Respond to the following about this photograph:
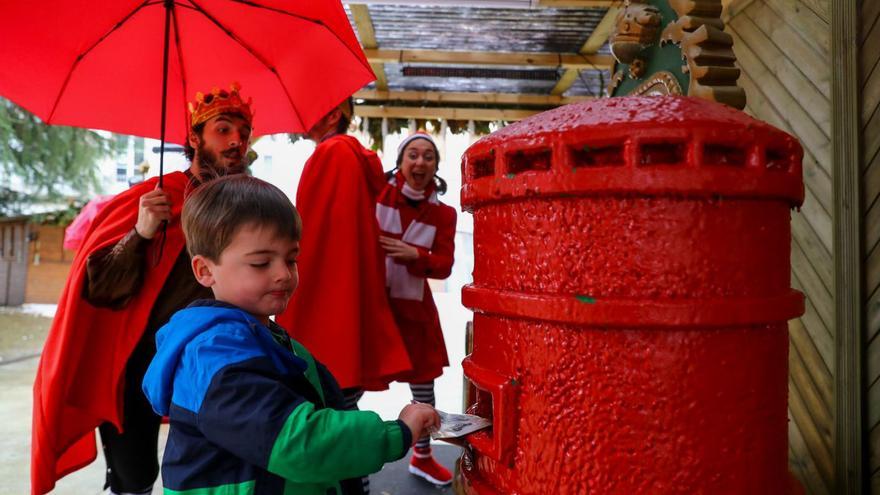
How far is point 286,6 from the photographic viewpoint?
7.80 feet

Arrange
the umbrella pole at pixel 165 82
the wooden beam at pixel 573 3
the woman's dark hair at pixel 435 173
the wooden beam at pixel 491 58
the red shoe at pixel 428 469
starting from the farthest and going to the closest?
the wooden beam at pixel 491 58
the wooden beam at pixel 573 3
the woman's dark hair at pixel 435 173
the red shoe at pixel 428 469
the umbrella pole at pixel 165 82

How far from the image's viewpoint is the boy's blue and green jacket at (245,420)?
1.08 metres

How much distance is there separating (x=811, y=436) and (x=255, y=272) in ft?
7.11

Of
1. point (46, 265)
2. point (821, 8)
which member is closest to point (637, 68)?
point (821, 8)

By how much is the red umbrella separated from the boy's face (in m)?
1.19

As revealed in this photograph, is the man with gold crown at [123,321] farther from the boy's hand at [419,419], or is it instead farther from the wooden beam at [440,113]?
the wooden beam at [440,113]

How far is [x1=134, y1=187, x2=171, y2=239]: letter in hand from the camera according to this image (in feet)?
6.56

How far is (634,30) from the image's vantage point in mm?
2670

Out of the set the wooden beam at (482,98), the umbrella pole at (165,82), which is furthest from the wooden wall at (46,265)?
the umbrella pole at (165,82)

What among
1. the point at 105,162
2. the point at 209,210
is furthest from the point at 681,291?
the point at 105,162

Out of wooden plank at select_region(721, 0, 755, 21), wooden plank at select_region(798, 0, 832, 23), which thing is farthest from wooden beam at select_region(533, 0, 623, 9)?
wooden plank at select_region(798, 0, 832, 23)

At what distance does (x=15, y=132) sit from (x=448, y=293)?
11697mm

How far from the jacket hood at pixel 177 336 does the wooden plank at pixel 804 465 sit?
6.66ft

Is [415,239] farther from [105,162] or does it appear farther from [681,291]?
[105,162]
